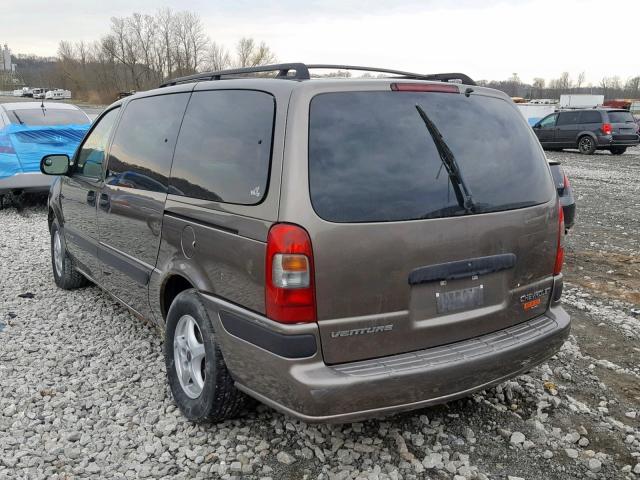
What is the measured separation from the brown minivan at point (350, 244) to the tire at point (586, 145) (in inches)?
819

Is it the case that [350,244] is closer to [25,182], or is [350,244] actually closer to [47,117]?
[25,182]

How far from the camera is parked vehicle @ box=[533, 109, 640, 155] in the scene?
21219 millimetres

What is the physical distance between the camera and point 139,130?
391 cm

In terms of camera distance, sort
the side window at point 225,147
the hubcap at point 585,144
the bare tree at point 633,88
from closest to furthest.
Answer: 1. the side window at point 225,147
2. the hubcap at point 585,144
3. the bare tree at point 633,88

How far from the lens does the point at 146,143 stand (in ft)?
12.3

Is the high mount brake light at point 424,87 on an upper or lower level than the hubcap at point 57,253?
upper

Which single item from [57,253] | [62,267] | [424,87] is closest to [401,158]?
[424,87]

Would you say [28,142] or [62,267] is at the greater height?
[28,142]

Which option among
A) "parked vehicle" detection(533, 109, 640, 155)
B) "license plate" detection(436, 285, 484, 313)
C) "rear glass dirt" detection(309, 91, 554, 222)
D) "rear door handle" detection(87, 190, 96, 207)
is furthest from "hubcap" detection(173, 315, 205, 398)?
"parked vehicle" detection(533, 109, 640, 155)

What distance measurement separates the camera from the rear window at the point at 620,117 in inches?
837

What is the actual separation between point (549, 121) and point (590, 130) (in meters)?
1.72

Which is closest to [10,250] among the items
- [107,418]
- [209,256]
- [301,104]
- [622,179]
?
[107,418]

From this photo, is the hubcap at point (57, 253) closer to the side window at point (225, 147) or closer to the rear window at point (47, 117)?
the side window at point (225, 147)

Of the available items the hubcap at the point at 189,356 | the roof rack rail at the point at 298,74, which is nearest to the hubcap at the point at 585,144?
the roof rack rail at the point at 298,74
